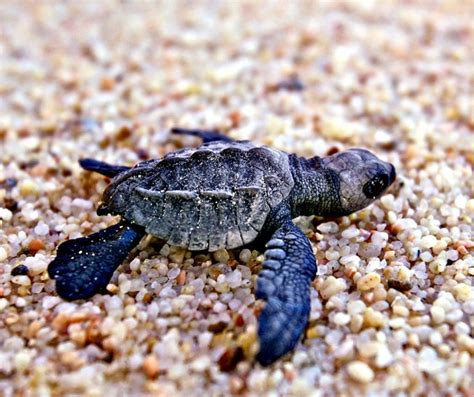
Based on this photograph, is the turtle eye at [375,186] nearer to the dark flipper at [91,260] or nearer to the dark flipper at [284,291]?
the dark flipper at [284,291]

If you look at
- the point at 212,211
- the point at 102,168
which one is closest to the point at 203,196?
the point at 212,211

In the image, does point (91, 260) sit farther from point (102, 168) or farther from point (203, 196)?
point (102, 168)

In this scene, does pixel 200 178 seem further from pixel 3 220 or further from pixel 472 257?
pixel 472 257

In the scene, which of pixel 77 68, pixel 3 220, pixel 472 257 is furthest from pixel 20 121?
pixel 472 257

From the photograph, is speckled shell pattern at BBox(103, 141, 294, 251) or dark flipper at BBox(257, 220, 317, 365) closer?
dark flipper at BBox(257, 220, 317, 365)

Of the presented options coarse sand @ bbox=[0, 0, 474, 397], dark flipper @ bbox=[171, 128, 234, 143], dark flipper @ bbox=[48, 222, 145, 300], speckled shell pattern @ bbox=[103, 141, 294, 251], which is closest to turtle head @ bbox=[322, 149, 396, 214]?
coarse sand @ bbox=[0, 0, 474, 397]

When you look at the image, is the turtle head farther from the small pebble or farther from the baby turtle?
the small pebble

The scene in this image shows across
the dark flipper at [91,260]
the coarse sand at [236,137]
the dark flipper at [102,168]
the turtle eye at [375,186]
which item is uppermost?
the turtle eye at [375,186]

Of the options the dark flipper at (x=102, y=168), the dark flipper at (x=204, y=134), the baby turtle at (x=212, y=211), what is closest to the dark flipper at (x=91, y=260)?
the baby turtle at (x=212, y=211)
